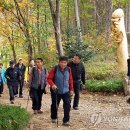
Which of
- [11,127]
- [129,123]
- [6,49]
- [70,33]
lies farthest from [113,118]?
[6,49]

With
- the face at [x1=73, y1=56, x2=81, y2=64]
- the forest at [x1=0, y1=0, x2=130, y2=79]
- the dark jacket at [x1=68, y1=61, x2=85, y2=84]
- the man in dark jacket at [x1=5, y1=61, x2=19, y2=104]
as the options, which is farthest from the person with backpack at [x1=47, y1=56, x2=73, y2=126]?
the forest at [x1=0, y1=0, x2=130, y2=79]

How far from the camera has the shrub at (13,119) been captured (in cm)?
820

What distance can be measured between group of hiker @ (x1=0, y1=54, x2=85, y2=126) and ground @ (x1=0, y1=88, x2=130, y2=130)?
374 millimetres

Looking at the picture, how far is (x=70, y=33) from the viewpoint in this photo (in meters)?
24.9

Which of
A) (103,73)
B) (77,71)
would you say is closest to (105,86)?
(103,73)

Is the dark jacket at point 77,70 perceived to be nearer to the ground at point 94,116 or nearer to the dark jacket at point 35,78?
the dark jacket at point 35,78

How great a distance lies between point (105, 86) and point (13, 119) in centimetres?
871

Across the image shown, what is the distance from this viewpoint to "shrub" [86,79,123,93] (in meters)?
16.3

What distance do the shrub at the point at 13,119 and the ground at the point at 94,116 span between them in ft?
1.81

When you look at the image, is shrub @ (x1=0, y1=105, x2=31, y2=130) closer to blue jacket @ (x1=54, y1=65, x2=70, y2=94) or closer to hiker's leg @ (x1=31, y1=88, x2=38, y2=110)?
blue jacket @ (x1=54, y1=65, x2=70, y2=94)

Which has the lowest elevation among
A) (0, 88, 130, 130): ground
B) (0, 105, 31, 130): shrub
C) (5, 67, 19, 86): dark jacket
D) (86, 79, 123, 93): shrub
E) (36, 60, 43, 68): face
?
(0, 88, 130, 130): ground

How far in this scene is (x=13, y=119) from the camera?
332 inches

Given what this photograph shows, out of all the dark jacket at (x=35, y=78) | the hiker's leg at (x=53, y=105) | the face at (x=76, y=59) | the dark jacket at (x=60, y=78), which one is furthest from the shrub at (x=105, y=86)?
the dark jacket at (x=60, y=78)

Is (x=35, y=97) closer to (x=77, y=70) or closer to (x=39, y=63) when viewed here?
(x=39, y=63)
